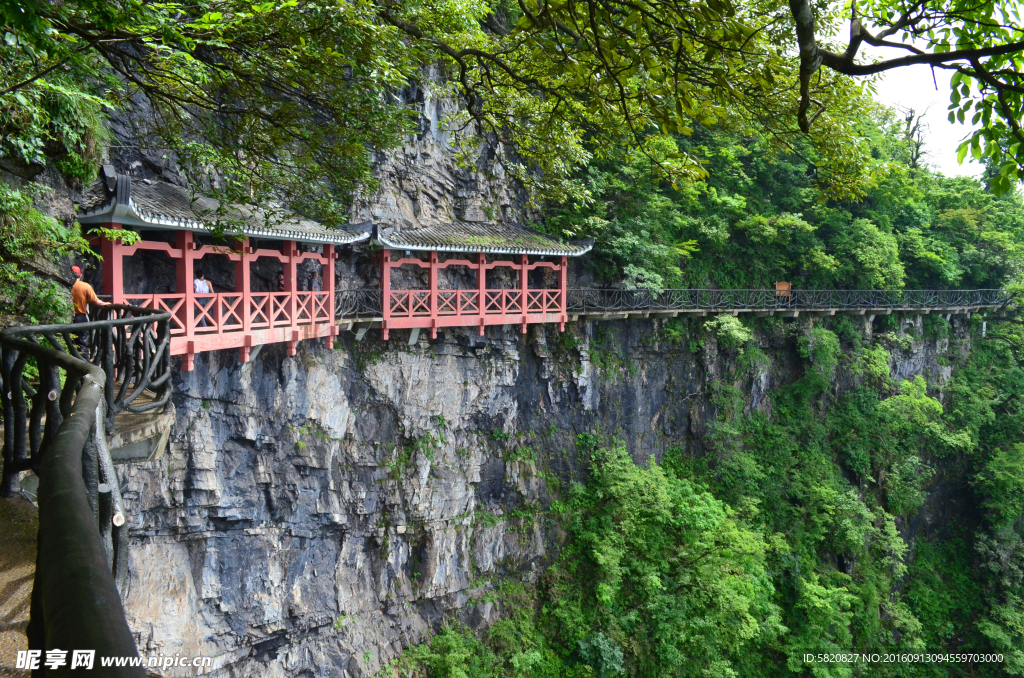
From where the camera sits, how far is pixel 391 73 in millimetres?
5336

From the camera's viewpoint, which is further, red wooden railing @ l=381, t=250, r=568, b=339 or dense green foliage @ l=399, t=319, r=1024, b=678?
dense green foliage @ l=399, t=319, r=1024, b=678

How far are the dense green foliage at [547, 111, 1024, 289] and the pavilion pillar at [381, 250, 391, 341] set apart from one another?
4.25 m

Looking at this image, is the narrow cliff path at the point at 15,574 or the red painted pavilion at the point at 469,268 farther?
the red painted pavilion at the point at 469,268

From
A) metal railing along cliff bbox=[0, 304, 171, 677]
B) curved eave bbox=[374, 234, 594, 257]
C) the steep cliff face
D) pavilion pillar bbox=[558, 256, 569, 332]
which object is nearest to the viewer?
metal railing along cliff bbox=[0, 304, 171, 677]

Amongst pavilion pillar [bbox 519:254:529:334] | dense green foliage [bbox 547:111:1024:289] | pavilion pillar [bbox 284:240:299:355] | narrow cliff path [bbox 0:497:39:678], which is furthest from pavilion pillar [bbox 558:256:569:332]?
narrow cliff path [bbox 0:497:39:678]

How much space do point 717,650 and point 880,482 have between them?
1071 centimetres

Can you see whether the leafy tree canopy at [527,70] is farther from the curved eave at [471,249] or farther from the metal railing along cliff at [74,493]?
the curved eave at [471,249]

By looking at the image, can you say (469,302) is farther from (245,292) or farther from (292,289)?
(245,292)

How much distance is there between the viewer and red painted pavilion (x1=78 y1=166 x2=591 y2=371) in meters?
7.84

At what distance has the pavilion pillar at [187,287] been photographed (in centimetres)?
840

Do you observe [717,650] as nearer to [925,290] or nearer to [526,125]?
[526,125]

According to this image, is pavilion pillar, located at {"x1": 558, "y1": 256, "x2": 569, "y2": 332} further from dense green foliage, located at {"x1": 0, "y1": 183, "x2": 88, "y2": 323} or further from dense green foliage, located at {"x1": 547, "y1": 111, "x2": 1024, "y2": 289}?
dense green foliage, located at {"x1": 0, "y1": 183, "x2": 88, "y2": 323}

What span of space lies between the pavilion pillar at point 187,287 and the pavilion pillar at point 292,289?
2.01 m

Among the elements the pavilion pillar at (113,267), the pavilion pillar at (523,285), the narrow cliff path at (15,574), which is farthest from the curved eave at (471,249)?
the narrow cliff path at (15,574)
